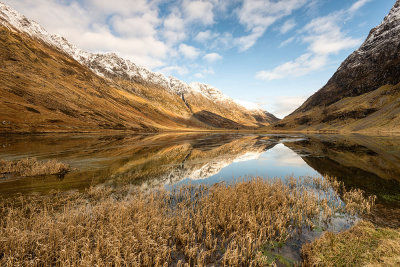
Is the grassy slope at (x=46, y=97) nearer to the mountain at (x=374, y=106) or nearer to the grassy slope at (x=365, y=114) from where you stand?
the grassy slope at (x=365, y=114)

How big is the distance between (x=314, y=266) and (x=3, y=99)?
12604cm

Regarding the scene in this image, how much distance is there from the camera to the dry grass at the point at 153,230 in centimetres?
734

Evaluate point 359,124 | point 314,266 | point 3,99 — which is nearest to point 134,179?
point 314,266

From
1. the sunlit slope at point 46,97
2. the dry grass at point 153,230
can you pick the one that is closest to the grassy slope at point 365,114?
the dry grass at point 153,230

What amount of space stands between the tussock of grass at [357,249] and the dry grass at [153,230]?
1.52 m

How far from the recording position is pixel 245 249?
868cm

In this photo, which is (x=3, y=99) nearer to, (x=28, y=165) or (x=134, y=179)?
(x=28, y=165)

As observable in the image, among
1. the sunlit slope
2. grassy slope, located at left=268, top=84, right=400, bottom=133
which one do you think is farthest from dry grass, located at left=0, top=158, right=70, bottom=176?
grassy slope, located at left=268, top=84, right=400, bottom=133

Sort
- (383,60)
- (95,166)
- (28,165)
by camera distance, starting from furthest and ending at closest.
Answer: (383,60) < (95,166) < (28,165)

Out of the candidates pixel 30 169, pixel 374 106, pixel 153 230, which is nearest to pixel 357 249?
pixel 153 230

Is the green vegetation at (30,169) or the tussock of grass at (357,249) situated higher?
the green vegetation at (30,169)

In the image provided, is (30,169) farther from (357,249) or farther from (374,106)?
(374,106)

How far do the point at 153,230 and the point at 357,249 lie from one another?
28.6ft

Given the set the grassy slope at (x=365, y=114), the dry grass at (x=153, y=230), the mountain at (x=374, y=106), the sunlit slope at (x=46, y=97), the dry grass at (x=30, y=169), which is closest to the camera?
the dry grass at (x=153, y=230)
